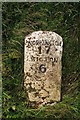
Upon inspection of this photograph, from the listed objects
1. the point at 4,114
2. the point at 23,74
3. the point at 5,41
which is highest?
the point at 5,41

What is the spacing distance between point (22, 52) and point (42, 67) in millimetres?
297

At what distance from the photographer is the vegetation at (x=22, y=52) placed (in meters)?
4.06

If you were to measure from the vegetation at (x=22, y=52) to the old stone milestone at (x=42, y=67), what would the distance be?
0.27 feet

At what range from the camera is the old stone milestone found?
3975 mm

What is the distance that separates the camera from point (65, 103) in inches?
161

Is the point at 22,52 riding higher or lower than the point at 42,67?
higher

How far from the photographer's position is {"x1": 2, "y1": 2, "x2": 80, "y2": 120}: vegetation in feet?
13.3

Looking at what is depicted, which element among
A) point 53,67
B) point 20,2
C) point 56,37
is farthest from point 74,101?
point 20,2

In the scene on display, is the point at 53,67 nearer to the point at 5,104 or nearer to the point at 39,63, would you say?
the point at 39,63

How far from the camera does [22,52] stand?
13.3 ft

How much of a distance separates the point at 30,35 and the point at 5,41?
33cm

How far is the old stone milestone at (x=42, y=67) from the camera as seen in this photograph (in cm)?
397

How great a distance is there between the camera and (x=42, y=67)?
157 inches

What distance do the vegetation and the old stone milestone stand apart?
0.08m
